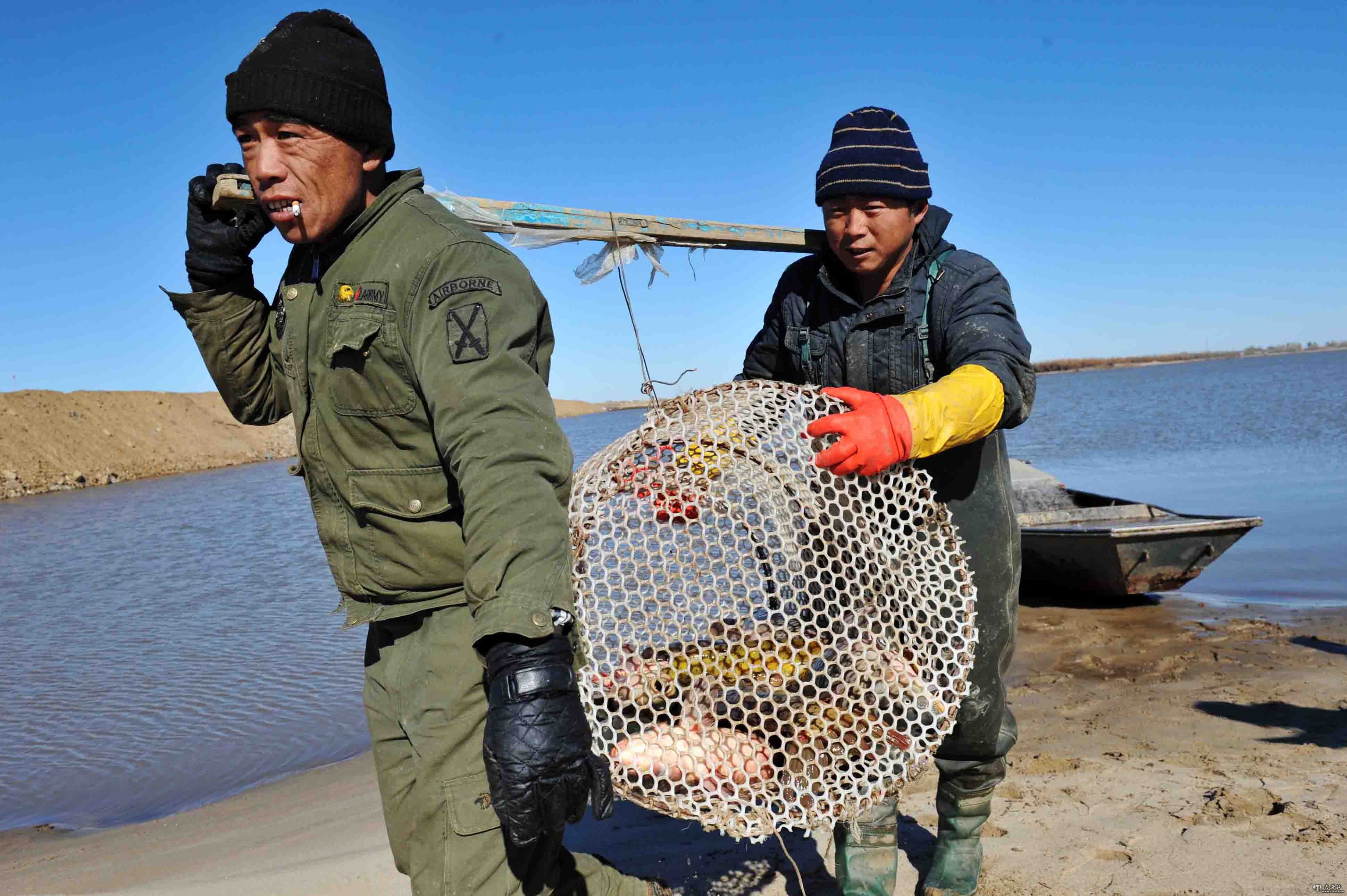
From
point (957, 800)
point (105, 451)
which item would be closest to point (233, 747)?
point (957, 800)

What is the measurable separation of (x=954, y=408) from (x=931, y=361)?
49 centimetres

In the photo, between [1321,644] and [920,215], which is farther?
[1321,644]

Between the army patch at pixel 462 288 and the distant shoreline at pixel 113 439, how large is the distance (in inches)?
1087

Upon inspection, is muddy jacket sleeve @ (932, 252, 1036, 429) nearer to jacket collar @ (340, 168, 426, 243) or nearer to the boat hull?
jacket collar @ (340, 168, 426, 243)

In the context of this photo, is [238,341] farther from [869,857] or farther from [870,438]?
[869,857]

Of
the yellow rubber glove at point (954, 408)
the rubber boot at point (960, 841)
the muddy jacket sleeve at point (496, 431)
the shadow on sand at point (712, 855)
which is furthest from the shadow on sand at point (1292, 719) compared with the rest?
the muddy jacket sleeve at point (496, 431)

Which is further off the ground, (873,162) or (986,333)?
(873,162)

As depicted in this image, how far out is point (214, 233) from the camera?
2414 mm

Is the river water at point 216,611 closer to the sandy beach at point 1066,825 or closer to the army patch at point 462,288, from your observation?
the sandy beach at point 1066,825

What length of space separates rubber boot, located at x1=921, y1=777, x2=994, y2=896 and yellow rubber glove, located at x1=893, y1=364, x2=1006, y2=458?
4.24 feet

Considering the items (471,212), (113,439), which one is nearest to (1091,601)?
(471,212)

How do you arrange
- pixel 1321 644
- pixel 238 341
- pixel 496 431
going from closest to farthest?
pixel 496 431
pixel 238 341
pixel 1321 644

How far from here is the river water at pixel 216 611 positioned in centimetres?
604

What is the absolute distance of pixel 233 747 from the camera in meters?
6.27
